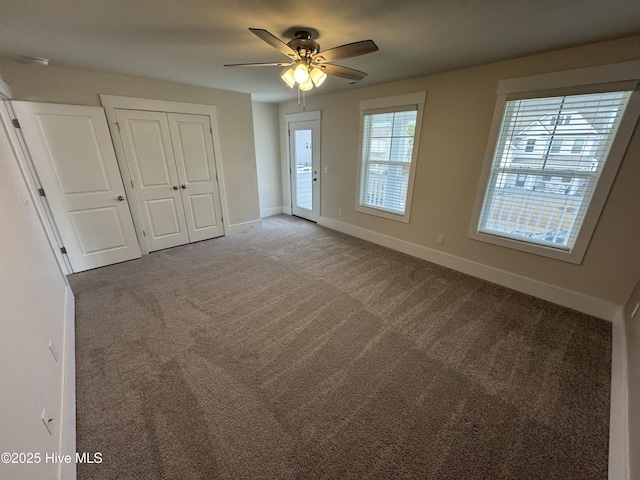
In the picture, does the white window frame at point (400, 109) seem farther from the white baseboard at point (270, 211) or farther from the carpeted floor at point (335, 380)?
the white baseboard at point (270, 211)

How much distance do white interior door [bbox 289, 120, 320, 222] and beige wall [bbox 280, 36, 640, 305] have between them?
0.31m

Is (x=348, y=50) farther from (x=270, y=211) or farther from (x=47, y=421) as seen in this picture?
(x=270, y=211)

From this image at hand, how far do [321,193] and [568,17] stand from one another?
3.76 m

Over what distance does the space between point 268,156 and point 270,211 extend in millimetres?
1231

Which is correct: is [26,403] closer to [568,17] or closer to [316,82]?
[316,82]

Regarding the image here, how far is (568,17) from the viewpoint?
1.64 m

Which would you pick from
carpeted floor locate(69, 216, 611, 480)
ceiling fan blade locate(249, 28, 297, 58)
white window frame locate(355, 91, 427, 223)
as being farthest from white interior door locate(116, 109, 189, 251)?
white window frame locate(355, 91, 427, 223)

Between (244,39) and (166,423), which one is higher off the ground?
(244,39)

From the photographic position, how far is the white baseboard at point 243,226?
4645 millimetres

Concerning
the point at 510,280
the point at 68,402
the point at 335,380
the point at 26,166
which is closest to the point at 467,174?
the point at 510,280

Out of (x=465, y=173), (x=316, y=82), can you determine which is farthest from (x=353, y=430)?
(x=465, y=173)

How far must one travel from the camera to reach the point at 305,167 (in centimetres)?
527

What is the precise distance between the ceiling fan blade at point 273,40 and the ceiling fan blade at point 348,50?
0.66ft

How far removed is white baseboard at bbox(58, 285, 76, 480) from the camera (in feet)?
4.05
